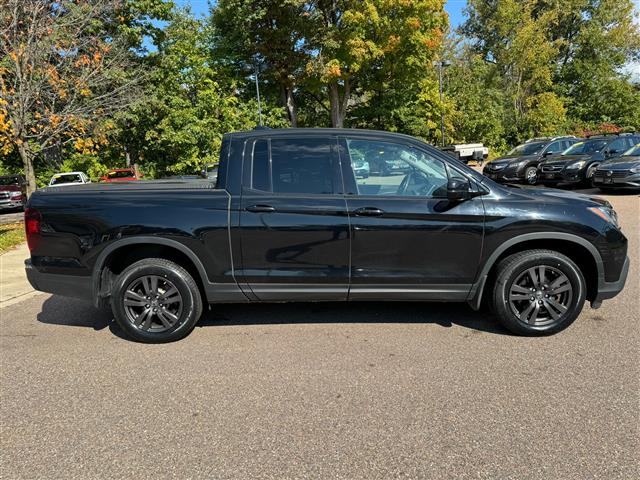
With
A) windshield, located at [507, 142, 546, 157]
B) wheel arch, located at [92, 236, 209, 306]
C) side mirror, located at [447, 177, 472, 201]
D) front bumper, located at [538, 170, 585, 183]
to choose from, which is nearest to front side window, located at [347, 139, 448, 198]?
side mirror, located at [447, 177, 472, 201]

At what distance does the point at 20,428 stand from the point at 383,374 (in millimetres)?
2408

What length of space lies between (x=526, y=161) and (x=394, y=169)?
46.5 feet

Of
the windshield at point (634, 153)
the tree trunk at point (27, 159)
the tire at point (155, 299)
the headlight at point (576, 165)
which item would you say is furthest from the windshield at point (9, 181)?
the windshield at point (634, 153)

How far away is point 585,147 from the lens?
16.0 meters

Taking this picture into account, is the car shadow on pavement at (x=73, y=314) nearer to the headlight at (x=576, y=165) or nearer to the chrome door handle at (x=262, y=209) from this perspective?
the chrome door handle at (x=262, y=209)

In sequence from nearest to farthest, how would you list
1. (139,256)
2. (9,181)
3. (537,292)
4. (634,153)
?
(537,292), (139,256), (634,153), (9,181)

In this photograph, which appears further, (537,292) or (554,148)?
(554,148)

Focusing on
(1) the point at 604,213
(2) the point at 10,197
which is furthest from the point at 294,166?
(2) the point at 10,197

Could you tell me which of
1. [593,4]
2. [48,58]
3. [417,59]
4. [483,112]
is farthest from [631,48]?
[48,58]

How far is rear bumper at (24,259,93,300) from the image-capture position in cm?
411

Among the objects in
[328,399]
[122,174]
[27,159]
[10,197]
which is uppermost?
[27,159]

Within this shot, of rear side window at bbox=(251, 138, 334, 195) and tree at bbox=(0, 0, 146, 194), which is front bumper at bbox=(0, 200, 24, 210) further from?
rear side window at bbox=(251, 138, 334, 195)

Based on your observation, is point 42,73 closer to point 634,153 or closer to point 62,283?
point 62,283

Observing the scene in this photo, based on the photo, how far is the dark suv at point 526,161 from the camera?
16391mm
